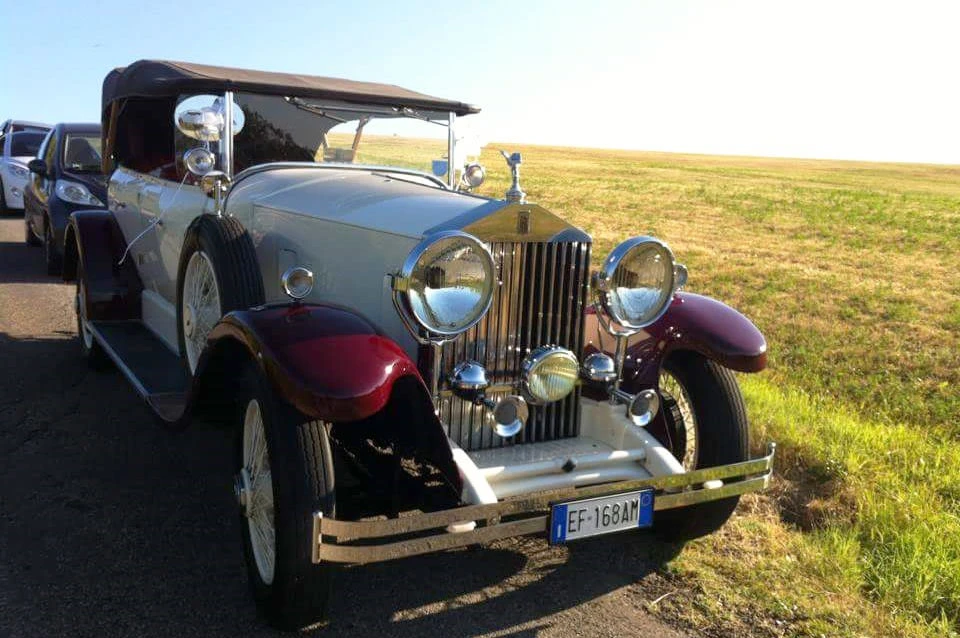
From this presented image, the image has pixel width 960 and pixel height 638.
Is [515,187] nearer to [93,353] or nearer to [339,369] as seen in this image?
[339,369]

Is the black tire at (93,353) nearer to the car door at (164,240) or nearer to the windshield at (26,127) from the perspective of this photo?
the car door at (164,240)

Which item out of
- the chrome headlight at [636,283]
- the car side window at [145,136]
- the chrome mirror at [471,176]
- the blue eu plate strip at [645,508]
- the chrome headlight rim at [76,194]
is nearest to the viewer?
the blue eu plate strip at [645,508]

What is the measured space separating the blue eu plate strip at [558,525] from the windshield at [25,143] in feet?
49.8

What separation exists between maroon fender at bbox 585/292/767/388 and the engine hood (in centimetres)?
66

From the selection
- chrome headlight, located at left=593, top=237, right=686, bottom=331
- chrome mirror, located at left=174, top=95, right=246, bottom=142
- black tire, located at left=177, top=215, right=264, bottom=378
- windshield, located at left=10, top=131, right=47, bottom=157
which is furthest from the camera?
windshield, located at left=10, top=131, right=47, bottom=157

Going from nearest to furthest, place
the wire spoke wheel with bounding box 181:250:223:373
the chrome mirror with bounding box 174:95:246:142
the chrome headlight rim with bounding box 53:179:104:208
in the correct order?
the wire spoke wheel with bounding box 181:250:223:373, the chrome mirror with bounding box 174:95:246:142, the chrome headlight rim with bounding box 53:179:104:208

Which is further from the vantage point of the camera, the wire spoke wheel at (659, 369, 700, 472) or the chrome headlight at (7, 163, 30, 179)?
the chrome headlight at (7, 163, 30, 179)

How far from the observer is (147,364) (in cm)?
464

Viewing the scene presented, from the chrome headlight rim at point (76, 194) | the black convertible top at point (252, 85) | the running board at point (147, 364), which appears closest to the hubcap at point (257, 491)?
the running board at point (147, 364)

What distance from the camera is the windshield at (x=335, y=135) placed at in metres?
4.52

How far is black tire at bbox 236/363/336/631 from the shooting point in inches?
103

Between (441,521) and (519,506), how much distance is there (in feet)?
0.95

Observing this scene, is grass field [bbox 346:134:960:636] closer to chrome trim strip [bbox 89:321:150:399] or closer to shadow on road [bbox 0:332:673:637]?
shadow on road [bbox 0:332:673:637]

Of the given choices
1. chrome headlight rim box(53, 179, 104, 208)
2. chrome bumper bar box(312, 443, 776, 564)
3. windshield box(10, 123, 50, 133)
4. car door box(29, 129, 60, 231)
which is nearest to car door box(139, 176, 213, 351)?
chrome bumper bar box(312, 443, 776, 564)
